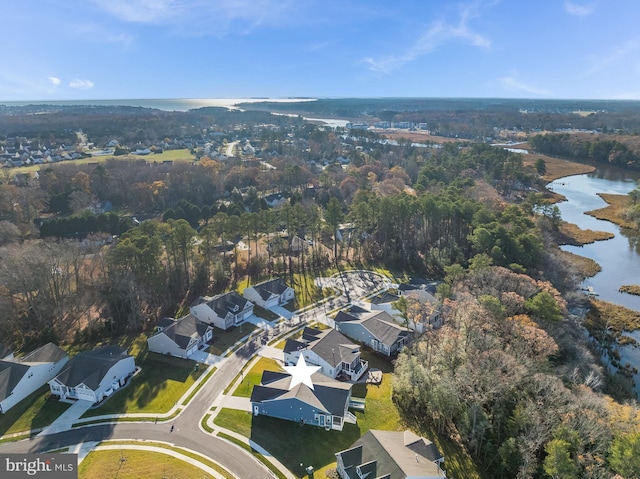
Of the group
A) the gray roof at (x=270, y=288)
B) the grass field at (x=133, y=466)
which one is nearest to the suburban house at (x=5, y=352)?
the grass field at (x=133, y=466)

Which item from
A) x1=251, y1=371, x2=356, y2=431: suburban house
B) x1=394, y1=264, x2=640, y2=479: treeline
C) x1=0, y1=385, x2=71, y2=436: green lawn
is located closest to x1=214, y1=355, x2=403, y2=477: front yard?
x1=251, y1=371, x2=356, y2=431: suburban house

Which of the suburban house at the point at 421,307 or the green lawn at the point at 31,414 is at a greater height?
the suburban house at the point at 421,307

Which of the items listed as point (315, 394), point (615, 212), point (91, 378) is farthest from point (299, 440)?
point (615, 212)

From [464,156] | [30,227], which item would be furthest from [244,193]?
[464,156]

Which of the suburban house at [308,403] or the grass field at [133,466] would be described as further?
the suburban house at [308,403]

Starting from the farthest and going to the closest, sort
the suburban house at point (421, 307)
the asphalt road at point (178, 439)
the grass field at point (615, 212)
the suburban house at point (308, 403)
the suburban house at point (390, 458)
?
the grass field at point (615, 212) < the suburban house at point (421, 307) < the suburban house at point (308, 403) < the asphalt road at point (178, 439) < the suburban house at point (390, 458)

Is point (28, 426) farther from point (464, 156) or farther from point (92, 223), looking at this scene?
point (464, 156)

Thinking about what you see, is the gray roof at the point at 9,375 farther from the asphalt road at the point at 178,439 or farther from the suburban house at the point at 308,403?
the suburban house at the point at 308,403

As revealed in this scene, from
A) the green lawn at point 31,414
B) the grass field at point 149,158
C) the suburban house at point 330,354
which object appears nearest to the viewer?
the green lawn at point 31,414
